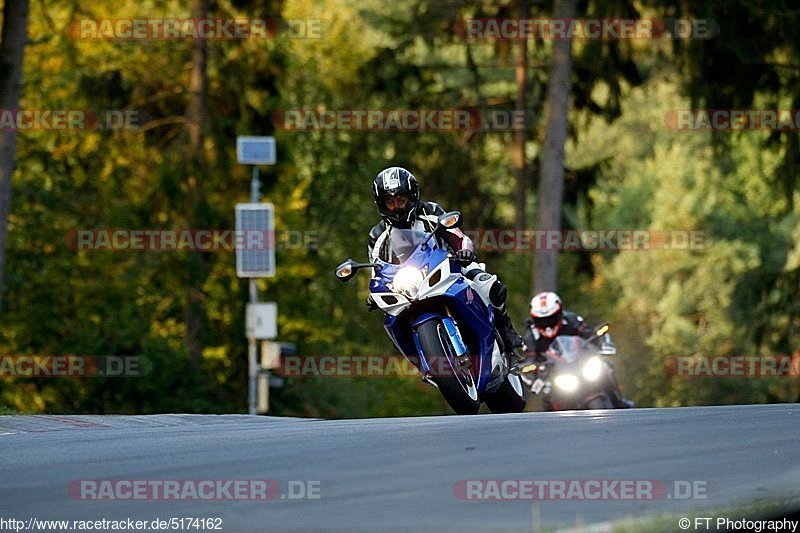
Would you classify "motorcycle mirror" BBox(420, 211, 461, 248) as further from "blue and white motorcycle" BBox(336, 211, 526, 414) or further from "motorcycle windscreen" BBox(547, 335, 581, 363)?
"motorcycle windscreen" BBox(547, 335, 581, 363)

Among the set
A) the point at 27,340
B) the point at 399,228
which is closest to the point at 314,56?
the point at 27,340

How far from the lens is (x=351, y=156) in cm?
3938

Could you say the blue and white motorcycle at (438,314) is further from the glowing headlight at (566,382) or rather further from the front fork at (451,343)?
the glowing headlight at (566,382)

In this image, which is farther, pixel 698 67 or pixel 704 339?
pixel 704 339

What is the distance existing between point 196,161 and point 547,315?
67.6 feet

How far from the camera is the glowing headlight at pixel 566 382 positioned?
18.1 metres

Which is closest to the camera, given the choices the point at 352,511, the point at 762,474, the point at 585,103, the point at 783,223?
the point at 352,511

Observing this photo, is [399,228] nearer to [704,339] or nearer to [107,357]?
[107,357]

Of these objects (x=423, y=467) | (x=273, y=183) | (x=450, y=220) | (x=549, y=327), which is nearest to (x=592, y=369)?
(x=549, y=327)

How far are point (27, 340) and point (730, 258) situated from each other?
3528 cm

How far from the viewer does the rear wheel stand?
1307 centimetres

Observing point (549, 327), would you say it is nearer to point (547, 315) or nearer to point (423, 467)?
point (547, 315)

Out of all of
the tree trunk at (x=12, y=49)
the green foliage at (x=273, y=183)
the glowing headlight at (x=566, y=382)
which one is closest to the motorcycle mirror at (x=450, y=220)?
the glowing headlight at (x=566, y=382)

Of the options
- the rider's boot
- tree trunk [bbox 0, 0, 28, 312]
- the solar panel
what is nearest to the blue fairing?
the rider's boot
